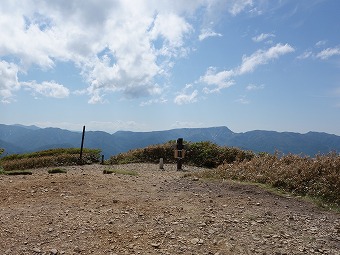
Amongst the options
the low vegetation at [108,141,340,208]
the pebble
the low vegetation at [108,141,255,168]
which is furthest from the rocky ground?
the low vegetation at [108,141,255,168]

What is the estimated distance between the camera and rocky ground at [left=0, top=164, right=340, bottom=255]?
6.43 meters

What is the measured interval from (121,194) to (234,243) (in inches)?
196

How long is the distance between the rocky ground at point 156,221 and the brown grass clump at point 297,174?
1.06 meters

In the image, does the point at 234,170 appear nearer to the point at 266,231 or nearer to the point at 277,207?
the point at 277,207

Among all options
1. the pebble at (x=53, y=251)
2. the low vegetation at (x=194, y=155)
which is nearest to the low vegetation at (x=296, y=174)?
the pebble at (x=53, y=251)

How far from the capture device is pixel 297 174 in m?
11.9

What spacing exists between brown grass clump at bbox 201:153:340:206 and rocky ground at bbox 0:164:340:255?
1.06 meters

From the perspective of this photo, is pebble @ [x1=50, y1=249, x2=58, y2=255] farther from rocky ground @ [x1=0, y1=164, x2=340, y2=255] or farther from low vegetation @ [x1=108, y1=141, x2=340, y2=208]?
low vegetation @ [x1=108, y1=141, x2=340, y2=208]

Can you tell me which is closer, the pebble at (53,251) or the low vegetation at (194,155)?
the pebble at (53,251)

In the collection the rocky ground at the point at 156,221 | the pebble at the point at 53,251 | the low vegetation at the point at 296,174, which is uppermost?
the low vegetation at the point at 296,174

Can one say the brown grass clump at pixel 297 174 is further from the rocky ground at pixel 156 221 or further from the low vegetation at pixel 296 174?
the rocky ground at pixel 156 221

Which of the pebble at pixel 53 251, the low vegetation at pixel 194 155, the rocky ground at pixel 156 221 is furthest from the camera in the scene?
the low vegetation at pixel 194 155

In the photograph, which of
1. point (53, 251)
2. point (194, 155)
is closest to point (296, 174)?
point (53, 251)

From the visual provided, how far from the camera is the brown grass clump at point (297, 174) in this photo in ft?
34.8
